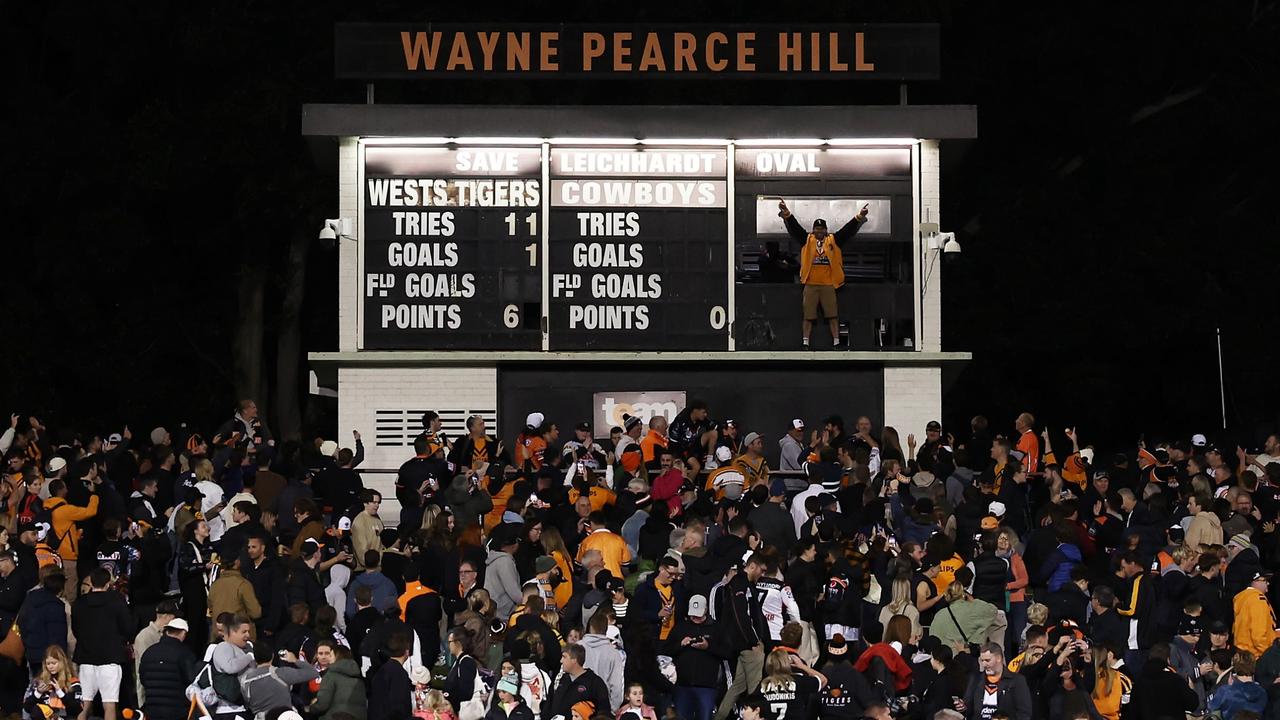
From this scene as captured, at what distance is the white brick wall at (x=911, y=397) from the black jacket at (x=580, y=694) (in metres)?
11.3

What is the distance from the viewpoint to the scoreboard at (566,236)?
30.1 m

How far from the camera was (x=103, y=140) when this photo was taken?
151 feet

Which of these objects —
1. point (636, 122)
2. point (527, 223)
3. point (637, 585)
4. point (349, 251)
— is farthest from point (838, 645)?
point (349, 251)

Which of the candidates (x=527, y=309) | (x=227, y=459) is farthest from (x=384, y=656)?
(x=527, y=309)

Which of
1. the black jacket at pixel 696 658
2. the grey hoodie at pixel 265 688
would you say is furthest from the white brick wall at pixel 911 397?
the grey hoodie at pixel 265 688

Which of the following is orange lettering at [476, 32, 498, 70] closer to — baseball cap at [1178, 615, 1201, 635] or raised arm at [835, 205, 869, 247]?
raised arm at [835, 205, 869, 247]

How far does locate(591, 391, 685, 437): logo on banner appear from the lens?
2992 centimetres

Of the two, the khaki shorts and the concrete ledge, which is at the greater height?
the khaki shorts

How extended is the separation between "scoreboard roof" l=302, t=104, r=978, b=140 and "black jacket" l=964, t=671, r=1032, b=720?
39.1 feet

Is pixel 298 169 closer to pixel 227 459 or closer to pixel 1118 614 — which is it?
pixel 227 459

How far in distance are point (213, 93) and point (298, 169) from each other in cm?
418

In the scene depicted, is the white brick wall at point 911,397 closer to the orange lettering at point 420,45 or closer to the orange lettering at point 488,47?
the orange lettering at point 488,47

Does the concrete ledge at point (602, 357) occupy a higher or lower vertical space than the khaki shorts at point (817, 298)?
lower

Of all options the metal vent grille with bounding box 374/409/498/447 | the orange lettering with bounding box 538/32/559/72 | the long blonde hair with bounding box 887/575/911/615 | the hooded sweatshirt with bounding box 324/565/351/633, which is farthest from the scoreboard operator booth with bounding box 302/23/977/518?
the long blonde hair with bounding box 887/575/911/615
